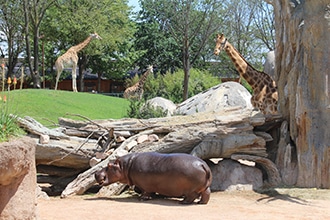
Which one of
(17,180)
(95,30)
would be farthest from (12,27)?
(17,180)

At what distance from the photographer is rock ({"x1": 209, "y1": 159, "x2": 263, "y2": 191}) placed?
10.6 m

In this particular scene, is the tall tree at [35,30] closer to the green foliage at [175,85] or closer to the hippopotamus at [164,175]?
the green foliage at [175,85]

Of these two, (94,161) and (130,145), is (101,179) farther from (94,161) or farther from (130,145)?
(130,145)

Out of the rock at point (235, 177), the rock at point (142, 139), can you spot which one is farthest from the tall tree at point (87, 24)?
the rock at point (235, 177)

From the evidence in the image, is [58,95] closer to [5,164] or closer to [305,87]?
[305,87]

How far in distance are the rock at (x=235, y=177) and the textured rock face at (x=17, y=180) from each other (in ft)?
17.7

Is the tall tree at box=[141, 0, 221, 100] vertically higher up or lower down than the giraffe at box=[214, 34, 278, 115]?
higher up

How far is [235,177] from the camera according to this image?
34.9ft

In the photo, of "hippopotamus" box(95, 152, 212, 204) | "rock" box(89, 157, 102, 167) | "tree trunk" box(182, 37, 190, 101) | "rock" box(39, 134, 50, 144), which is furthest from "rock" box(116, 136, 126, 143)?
"tree trunk" box(182, 37, 190, 101)

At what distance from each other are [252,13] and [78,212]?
3787cm

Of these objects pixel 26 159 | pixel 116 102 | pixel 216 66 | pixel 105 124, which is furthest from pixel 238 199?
pixel 216 66

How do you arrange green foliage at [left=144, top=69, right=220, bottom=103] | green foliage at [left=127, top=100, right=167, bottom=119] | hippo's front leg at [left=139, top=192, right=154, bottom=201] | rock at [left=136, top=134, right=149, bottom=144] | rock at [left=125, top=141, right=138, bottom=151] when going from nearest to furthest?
1. hippo's front leg at [left=139, top=192, right=154, bottom=201]
2. rock at [left=125, top=141, right=138, bottom=151]
3. rock at [left=136, top=134, right=149, bottom=144]
4. green foliage at [left=127, top=100, right=167, bottom=119]
5. green foliage at [left=144, top=69, right=220, bottom=103]

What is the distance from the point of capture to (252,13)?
142ft

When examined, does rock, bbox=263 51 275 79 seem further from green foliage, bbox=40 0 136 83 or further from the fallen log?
green foliage, bbox=40 0 136 83
